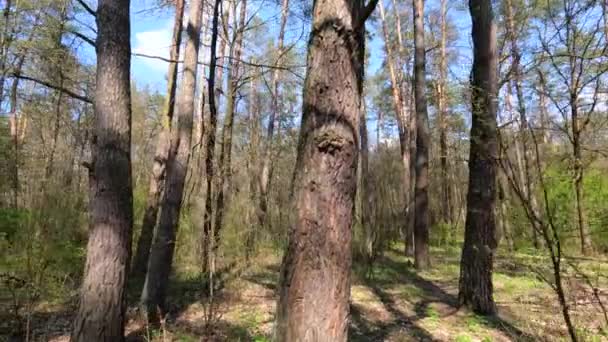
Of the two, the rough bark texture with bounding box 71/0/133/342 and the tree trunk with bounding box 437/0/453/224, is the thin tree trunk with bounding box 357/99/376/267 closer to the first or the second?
the rough bark texture with bounding box 71/0/133/342

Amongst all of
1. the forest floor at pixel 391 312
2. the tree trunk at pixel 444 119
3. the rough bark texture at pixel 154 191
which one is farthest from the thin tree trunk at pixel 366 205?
the tree trunk at pixel 444 119

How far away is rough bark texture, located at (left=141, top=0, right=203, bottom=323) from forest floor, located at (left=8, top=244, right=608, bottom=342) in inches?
13.8

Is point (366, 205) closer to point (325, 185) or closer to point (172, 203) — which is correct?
point (172, 203)

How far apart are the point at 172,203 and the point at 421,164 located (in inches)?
209

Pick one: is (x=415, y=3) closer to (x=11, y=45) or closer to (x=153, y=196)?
(x=153, y=196)

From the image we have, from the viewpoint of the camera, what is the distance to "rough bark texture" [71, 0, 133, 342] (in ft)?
13.0

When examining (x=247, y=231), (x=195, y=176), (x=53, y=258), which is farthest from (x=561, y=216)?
(x=53, y=258)

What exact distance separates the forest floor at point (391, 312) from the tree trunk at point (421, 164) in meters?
0.63

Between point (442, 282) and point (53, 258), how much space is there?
20.3 ft

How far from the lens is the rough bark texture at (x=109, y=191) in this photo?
3.97 meters

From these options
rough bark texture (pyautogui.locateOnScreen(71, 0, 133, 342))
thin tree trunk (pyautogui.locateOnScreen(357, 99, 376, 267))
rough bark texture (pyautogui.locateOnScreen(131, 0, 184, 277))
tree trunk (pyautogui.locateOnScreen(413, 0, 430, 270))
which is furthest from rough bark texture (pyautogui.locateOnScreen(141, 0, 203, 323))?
tree trunk (pyautogui.locateOnScreen(413, 0, 430, 270))

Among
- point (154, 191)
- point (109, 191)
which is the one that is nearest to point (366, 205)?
point (154, 191)

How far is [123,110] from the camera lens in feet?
14.1

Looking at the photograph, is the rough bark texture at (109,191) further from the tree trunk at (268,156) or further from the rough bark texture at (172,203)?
the tree trunk at (268,156)
